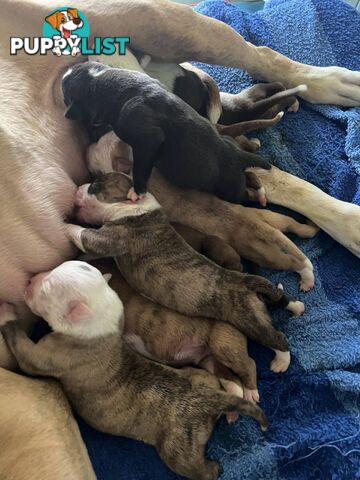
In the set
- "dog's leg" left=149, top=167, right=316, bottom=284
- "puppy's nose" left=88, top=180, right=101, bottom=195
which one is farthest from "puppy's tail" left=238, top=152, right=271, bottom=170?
"puppy's nose" left=88, top=180, right=101, bottom=195

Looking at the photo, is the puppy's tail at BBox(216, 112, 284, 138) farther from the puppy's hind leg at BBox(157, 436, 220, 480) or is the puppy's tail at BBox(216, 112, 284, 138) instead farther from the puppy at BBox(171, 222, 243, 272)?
the puppy's hind leg at BBox(157, 436, 220, 480)

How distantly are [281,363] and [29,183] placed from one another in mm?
986

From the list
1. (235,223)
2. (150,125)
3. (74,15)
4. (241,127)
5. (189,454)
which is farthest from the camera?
(241,127)

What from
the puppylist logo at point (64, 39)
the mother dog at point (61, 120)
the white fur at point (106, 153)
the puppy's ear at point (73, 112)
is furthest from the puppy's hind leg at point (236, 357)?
the puppylist logo at point (64, 39)

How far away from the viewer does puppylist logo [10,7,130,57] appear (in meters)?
2.02

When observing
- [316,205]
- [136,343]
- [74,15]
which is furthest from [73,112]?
[316,205]

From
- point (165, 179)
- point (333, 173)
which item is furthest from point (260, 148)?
point (165, 179)

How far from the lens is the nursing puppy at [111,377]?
1539 mm

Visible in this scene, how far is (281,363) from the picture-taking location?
1.78m

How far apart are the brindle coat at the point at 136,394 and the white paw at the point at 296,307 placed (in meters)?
0.39

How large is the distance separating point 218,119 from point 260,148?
0.22m

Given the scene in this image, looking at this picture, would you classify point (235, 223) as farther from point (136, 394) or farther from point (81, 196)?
point (136, 394)

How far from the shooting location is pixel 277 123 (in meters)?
2.47

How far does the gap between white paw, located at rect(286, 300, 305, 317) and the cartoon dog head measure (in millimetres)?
1262
